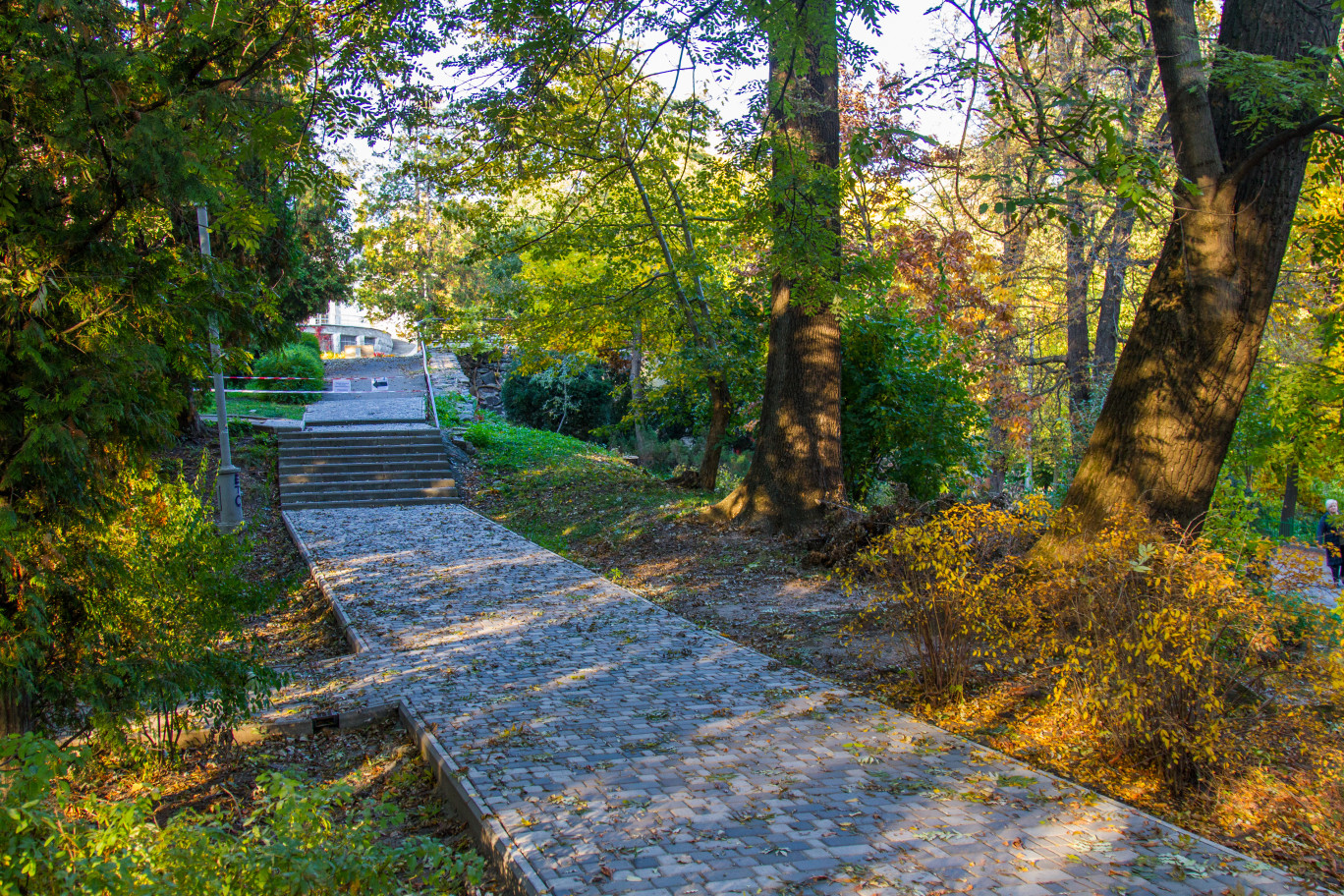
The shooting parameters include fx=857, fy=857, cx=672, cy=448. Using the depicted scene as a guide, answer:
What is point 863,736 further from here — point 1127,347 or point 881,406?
point 881,406

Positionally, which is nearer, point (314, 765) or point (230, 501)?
point (314, 765)

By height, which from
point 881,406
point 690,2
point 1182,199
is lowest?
point 881,406

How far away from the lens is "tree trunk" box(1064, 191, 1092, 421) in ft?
53.4

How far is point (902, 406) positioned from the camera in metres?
13.1

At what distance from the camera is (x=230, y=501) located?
13.5 meters

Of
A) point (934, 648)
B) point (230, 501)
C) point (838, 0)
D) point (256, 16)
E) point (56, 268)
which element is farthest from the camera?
point (230, 501)

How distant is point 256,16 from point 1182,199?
21.0ft

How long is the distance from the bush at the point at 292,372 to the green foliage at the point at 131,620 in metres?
20.5

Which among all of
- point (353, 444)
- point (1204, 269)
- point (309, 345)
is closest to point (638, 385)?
point (353, 444)

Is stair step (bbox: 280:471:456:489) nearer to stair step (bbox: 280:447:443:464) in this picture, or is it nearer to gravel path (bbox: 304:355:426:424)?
stair step (bbox: 280:447:443:464)

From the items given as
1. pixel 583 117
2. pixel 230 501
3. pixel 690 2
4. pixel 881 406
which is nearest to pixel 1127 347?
pixel 690 2

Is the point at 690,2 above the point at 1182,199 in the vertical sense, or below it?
above

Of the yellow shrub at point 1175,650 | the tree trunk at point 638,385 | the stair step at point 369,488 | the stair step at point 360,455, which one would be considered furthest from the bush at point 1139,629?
the stair step at point 360,455

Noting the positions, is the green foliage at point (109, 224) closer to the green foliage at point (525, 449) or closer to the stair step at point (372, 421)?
the green foliage at point (525, 449)
